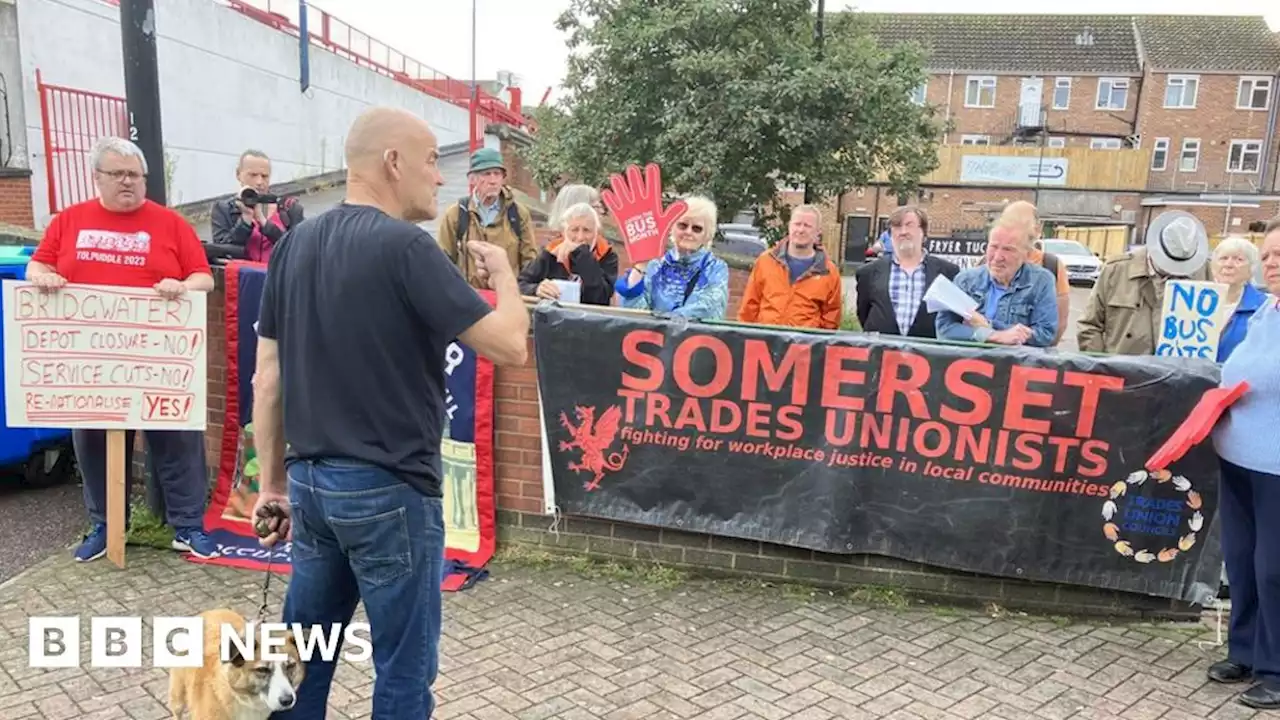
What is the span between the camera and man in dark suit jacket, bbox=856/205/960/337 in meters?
4.91

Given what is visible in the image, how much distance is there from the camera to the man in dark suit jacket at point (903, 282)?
491 centimetres

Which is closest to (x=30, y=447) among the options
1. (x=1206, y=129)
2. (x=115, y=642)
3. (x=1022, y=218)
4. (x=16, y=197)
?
(x=115, y=642)

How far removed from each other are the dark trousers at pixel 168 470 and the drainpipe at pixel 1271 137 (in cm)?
5026

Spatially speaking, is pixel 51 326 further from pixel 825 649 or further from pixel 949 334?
pixel 949 334

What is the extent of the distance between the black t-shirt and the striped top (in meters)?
2.99

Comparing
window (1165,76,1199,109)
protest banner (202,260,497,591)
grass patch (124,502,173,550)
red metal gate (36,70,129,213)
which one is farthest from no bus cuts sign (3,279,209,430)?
window (1165,76,1199,109)

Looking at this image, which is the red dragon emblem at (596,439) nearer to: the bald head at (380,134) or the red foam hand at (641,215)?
the red foam hand at (641,215)

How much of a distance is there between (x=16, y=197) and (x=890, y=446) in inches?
469

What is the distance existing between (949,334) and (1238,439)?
1394mm

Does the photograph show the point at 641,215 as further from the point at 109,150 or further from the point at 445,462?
the point at 109,150

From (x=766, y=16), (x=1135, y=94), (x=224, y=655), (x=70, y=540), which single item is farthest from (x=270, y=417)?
(x=1135, y=94)

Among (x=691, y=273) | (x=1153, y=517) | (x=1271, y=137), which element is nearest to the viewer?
(x=1153, y=517)

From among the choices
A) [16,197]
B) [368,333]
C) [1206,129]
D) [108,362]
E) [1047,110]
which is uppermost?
[1047,110]

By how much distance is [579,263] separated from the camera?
488 centimetres
